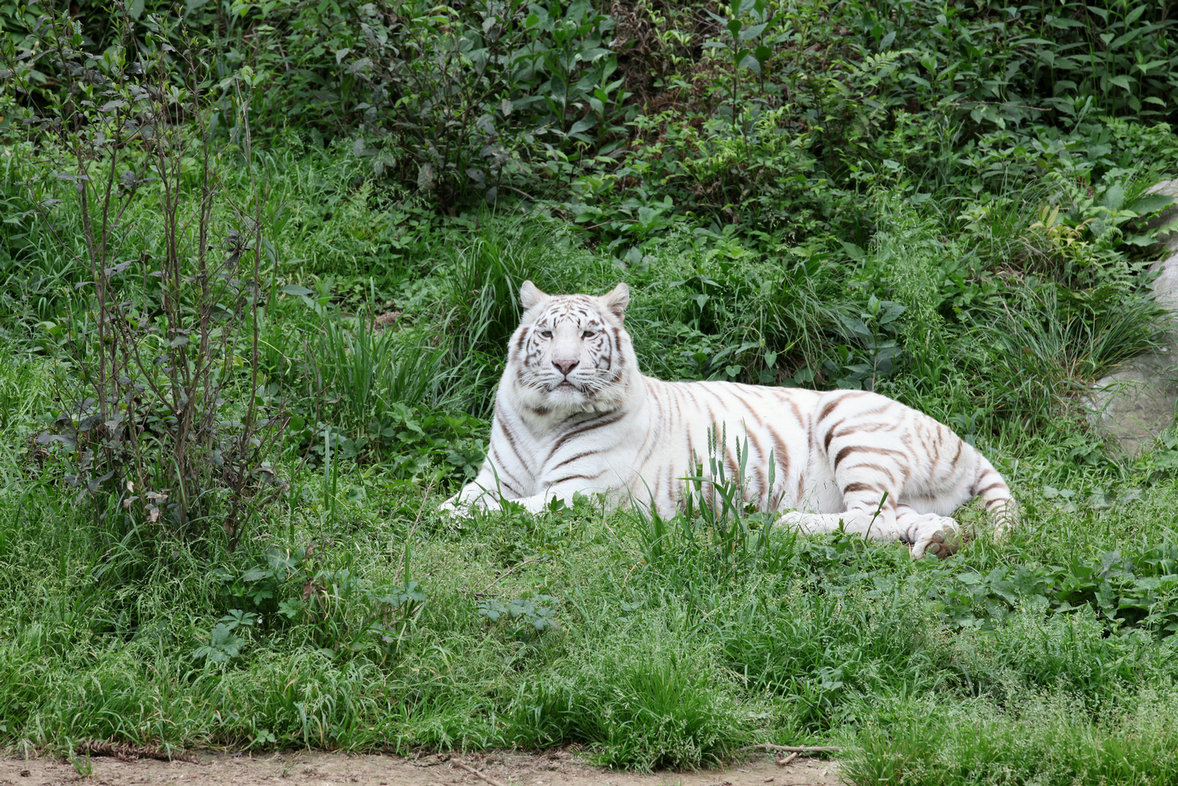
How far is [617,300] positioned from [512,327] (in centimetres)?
104

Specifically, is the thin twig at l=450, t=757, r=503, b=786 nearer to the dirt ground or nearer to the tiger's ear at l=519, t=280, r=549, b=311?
the dirt ground

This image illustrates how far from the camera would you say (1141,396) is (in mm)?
6238

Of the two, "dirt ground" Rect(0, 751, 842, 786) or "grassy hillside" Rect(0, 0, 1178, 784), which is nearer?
"dirt ground" Rect(0, 751, 842, 786)

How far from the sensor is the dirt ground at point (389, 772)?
3080 mm

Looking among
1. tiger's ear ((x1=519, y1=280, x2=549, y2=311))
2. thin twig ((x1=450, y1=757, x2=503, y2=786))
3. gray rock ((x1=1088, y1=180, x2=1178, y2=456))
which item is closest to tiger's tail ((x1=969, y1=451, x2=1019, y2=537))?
gray rock ((x1=1088, y1=180, x2=1178, y2=456))

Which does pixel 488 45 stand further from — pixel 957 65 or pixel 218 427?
pixel 218 427

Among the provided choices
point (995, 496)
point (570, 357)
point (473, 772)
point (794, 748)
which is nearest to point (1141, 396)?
point (995, 496)

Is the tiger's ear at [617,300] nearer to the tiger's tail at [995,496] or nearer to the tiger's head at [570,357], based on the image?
the tiger's head at [570,357]

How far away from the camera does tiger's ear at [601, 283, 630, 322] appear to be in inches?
220

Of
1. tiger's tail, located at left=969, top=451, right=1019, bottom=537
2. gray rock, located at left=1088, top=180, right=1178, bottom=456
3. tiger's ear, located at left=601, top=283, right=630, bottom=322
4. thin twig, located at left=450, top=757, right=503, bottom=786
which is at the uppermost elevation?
tiger's ear, located at left=601, top=283, right=630, bottom=322

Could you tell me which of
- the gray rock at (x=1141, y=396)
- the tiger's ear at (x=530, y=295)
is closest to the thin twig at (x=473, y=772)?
the tiger's ear at (x=530, y=295)

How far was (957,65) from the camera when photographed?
299 inches

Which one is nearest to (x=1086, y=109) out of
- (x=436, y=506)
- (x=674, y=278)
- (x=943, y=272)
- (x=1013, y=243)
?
(x=1013, y=243)

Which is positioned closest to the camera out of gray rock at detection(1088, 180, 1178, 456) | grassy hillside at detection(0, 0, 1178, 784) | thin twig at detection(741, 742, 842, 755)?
thin twig at detection(741, 742, 842, 755)
